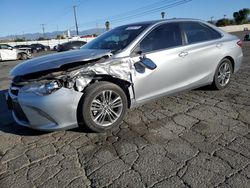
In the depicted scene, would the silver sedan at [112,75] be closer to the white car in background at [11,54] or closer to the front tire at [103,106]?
the front tire at [103,106]

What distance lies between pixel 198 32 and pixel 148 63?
5.23ft

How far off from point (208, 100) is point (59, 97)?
2.91 m

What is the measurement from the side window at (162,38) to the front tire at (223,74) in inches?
50.0

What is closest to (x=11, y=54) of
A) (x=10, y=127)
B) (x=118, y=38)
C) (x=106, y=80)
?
(x=10, y=127)

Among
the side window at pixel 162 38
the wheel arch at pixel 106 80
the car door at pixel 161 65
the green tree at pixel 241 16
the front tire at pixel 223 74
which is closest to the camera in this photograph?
the wheel arch at pixel 106 80

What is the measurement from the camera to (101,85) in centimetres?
349

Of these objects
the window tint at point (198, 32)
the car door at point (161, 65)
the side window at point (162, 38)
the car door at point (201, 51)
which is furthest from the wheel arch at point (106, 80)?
the window tint at point (198, 32)

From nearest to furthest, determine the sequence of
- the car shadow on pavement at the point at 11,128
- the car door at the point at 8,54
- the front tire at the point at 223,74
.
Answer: the car shadow on pavement at the point at 11,128
the front tire at the point at 223,74
the car door at the point at 8,54

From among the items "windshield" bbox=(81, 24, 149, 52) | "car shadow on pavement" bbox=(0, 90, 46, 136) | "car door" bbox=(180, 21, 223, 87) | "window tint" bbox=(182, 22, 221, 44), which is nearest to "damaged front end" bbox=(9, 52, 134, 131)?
"car shadow on pavement" bbox=(0, 90, 46, 136)

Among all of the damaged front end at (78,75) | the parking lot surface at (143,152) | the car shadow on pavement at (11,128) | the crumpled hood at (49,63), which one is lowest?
the parking lot surface at (143,152)

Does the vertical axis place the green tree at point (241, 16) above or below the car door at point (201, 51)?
above

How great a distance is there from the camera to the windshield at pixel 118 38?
13.3ft

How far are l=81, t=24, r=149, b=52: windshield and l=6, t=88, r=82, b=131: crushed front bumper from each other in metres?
1.14

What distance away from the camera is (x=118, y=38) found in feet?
14.4
